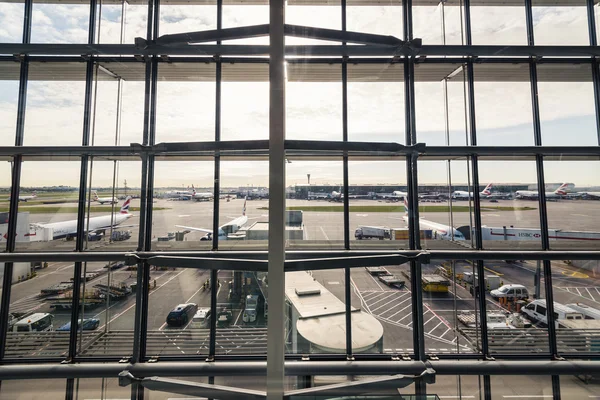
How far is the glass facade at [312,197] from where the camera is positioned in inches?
139

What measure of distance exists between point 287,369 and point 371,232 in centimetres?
208

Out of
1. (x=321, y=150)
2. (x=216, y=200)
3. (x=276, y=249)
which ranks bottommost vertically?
(x=276, y=249)

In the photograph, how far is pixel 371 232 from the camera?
381 cm

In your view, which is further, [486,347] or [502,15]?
[502,15]

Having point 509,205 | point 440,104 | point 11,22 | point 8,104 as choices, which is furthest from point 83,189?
point 509,205

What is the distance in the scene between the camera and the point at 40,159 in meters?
3.76

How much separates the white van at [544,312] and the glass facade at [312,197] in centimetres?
3

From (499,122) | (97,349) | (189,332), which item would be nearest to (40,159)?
(97,349)

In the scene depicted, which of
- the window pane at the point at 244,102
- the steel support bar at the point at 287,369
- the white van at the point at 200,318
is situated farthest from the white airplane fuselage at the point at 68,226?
the window pane at the point at 244,102

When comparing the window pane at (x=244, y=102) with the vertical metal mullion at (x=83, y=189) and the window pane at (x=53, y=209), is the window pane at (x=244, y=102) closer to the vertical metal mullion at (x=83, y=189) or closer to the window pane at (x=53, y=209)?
the vertical metal mullion at (x=83, y=189)

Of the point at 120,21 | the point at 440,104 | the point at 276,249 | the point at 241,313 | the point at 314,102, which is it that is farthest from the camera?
the point at 440,104

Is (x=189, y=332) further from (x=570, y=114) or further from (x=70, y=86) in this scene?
(x=570, y=114)

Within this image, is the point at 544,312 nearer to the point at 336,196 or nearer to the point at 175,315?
the point at 336,196

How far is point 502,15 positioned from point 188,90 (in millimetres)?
4725
